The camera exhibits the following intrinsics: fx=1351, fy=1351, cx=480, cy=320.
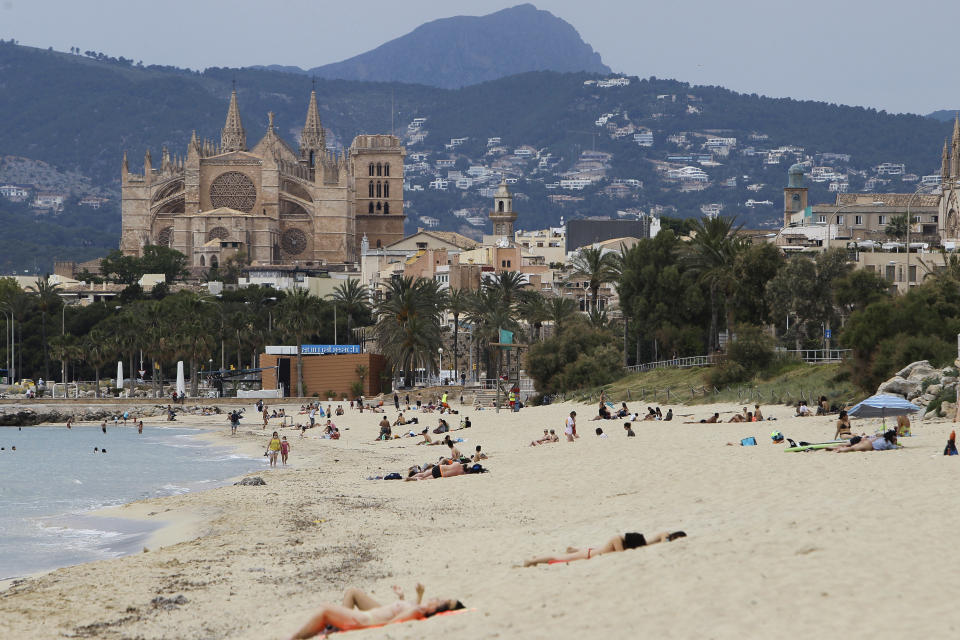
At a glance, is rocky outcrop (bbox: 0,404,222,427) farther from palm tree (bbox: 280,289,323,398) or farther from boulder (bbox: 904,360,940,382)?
boulder (bbox: 904,360,940,382)

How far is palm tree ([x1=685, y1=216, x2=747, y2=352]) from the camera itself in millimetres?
54312

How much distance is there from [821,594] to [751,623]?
0.92 metres

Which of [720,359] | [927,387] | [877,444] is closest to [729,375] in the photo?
[720,359]

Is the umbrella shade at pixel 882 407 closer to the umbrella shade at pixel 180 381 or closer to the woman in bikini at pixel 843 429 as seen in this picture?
the woman in bikini at pixel 843 429

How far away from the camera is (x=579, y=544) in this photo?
51.6 feet

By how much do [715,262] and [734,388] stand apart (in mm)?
12686

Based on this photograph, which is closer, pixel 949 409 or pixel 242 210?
pixel 949 409

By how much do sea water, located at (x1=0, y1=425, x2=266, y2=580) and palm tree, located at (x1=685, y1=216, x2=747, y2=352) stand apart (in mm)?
20697

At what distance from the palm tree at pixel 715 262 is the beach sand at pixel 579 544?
26096mm

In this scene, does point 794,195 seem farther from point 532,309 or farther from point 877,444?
point 877,444

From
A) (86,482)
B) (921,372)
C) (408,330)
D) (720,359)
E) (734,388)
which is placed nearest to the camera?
(921,372)

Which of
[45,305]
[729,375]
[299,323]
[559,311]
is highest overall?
[45,305]

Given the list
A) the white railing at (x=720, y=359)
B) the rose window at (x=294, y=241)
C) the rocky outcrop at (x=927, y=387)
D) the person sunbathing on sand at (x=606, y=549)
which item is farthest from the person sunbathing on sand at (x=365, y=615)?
the rose window at (x=294, y=241)

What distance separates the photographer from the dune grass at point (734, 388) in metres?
38.1
